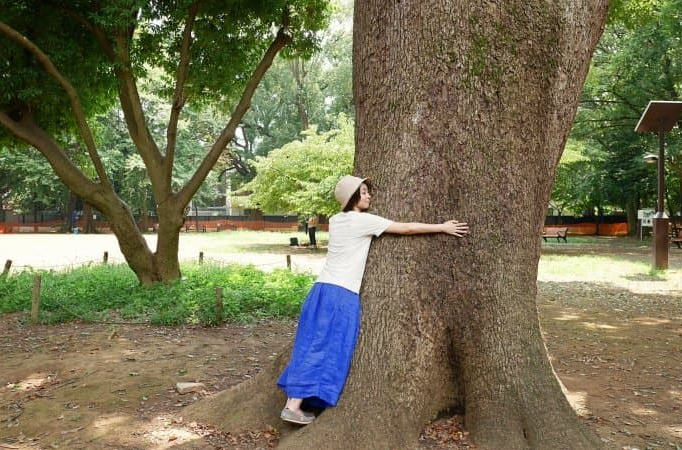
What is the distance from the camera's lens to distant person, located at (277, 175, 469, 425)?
13.0 ft

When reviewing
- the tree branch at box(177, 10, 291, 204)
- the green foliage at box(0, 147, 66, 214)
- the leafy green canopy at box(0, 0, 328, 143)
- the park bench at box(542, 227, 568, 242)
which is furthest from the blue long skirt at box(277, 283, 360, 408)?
the green foliage at box(0, 147, 66, 214)

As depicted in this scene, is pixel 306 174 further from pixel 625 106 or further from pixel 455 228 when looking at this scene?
pixel 455 228

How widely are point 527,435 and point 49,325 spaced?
7661mm

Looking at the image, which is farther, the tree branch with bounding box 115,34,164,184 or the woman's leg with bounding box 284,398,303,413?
the tree branch with bounding box 115,34,164,184

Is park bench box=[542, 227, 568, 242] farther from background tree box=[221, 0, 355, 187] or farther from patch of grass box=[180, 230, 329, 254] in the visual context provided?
background tree box=[221, 0, 355, 187]

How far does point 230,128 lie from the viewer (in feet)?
36.6

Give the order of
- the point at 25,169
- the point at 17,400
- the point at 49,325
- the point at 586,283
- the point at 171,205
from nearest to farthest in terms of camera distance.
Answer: the point at 17,400
the point at 49,325
the point at 171,205
the point at 586,283
the point at 25,169

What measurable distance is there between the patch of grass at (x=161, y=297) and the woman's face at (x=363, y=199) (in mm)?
5177

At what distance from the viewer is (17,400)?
213 inches

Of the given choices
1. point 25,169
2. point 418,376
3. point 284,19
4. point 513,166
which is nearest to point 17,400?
point 418,376

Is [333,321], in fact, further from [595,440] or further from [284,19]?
[284,19]

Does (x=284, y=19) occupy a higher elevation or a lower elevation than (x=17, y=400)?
higher

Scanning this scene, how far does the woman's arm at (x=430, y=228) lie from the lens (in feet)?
12.8

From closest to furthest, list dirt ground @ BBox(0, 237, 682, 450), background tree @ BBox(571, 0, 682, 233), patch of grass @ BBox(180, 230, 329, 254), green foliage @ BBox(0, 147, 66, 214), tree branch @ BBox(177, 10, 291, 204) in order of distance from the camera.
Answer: dirt ground @ BBox(0, 237, 682, 450), tree branch @ BBox(177, 10, 291, 204), background tree @ BBox(571, 0, 682, 233), patch of grass @ BBox(180, 230, 329, 254), green foliage @ BBox(0, 147, 66, 214)
